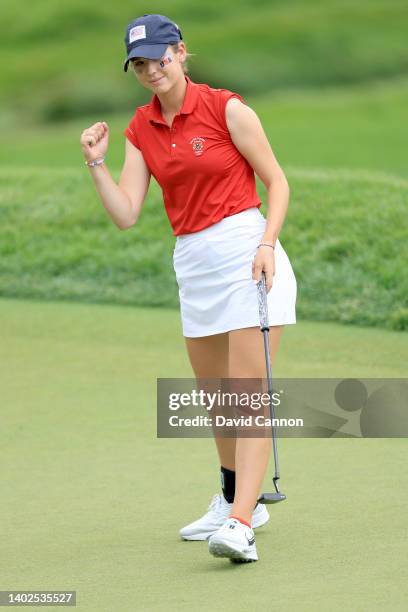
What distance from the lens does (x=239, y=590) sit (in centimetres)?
413

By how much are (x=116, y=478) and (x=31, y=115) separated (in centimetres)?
1564

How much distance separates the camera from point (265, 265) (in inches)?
175

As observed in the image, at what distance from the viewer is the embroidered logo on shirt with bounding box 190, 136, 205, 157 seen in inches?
179

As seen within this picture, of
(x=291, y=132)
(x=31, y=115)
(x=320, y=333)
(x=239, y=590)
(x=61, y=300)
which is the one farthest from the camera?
(x=31, y=115)

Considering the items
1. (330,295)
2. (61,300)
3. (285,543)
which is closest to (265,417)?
(285,543)

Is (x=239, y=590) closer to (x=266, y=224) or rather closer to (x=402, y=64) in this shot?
(x=266, y=224)

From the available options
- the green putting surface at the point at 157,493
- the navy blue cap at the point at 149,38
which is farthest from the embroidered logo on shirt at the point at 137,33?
the green putting surface at the point at 157,493

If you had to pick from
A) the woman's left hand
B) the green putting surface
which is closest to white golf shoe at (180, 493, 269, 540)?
the green putting surface

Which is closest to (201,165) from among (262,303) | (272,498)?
(262,303)

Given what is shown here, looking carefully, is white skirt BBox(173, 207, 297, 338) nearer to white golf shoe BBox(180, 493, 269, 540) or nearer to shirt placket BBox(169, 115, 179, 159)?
shirt placket BBox(169, 115, 179, 159)

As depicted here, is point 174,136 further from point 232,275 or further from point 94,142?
point 232,275

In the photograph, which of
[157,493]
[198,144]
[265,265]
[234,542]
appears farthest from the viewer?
[157,493]

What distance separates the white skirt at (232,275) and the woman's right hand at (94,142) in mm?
371

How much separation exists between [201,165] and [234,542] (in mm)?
1101
